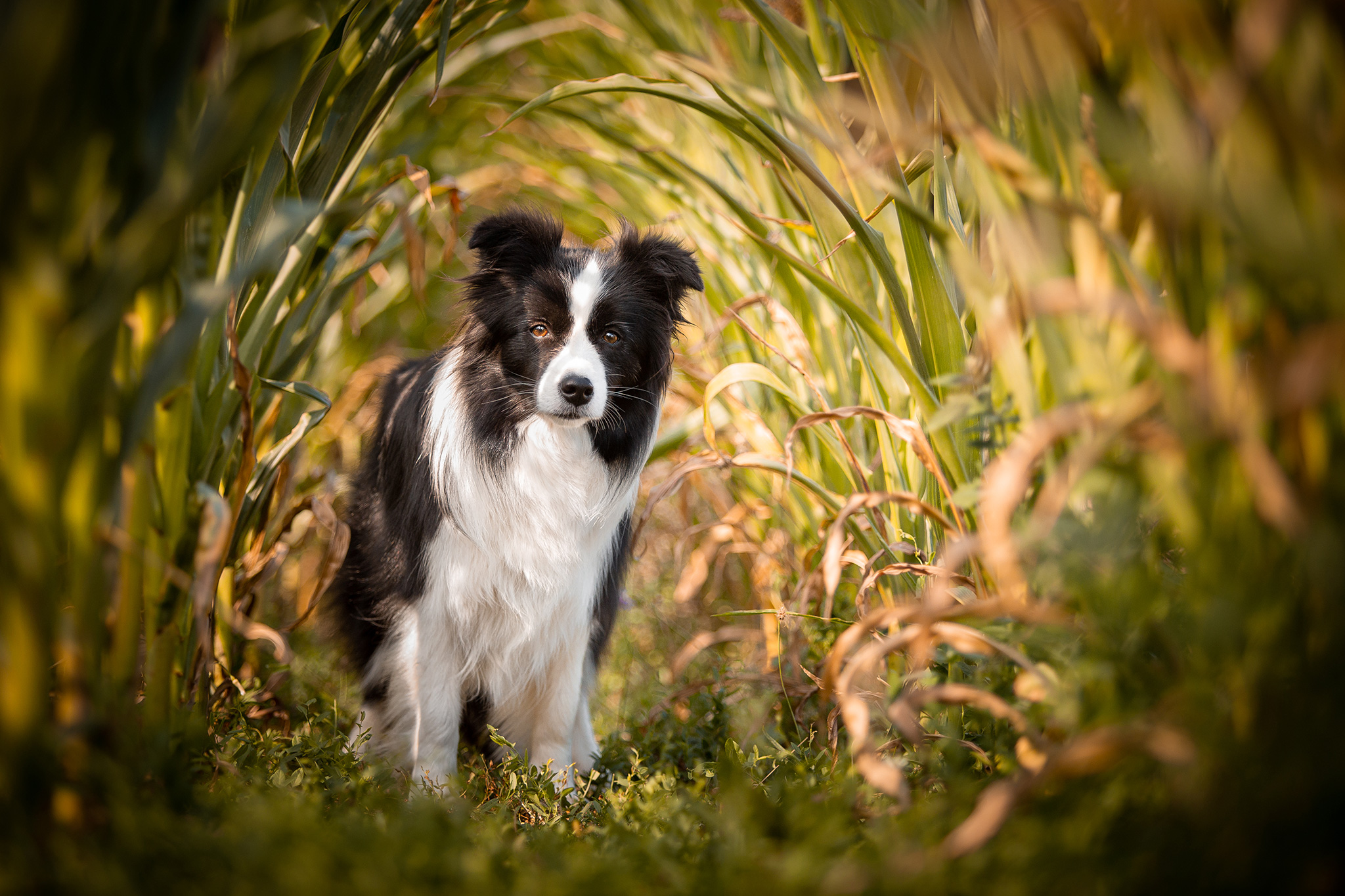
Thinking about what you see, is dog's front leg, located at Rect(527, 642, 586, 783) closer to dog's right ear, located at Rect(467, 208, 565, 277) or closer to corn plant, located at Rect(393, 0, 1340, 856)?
corn plant, located at Rect(393, 0, 1340, 856)

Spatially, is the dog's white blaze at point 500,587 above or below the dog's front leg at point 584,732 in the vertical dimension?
above

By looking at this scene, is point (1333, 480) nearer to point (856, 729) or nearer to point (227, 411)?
point (856, 729)

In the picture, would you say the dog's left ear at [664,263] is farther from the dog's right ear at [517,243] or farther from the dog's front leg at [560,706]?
the dog's front leg at [560,706]

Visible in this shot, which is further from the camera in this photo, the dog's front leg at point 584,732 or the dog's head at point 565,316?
the dog's front leg at point 584,732

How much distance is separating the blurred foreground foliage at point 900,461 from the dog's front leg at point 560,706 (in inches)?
14.5

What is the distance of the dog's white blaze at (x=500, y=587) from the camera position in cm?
227

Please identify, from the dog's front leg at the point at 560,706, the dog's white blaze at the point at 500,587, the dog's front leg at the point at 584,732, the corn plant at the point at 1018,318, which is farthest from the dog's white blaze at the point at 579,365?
Answer: the dog's front leg at the point at 584,732

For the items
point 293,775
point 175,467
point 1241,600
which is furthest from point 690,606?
point 1241,600

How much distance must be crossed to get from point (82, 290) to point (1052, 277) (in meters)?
1.49

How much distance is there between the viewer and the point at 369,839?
1.13 meters

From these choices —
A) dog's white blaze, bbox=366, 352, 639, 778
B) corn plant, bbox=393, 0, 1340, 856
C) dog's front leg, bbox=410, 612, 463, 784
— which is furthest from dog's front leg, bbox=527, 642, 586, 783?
corn plant, bbox=393, 0, 1340, 856

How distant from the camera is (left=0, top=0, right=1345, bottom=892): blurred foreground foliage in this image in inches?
41.1

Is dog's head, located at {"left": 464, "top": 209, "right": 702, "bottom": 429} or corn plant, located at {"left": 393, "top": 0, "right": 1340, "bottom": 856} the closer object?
corn plant, located at {"left": 393, "top": 0, "right": 1340, "bottom": 856}

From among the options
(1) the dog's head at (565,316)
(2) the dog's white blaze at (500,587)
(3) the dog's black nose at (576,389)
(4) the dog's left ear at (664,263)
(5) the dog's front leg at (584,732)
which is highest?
(4) the dog's left ear at (664,263)
